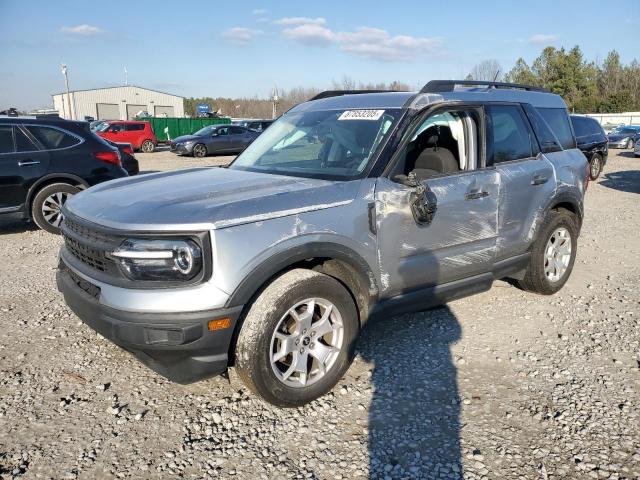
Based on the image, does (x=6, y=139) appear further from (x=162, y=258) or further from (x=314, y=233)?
(x=314, y=233)

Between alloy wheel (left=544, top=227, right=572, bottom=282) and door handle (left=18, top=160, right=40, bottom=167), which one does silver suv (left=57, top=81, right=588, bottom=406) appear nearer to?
alloy wheel (left=544, top=227, right=572, bottom=282)

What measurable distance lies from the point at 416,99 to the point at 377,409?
7.07 ft

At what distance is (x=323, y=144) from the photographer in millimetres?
3779

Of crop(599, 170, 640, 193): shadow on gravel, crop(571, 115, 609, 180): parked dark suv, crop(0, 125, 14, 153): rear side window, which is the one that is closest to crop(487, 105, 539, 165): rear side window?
crop(0, 125, 14, 153): rear side window

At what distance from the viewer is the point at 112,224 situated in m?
2.71

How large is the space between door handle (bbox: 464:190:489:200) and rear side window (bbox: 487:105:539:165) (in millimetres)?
309

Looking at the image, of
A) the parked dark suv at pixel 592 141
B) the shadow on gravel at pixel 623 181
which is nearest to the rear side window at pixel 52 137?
the shadow on gravel at pixel 623 181

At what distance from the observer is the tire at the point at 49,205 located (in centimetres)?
720

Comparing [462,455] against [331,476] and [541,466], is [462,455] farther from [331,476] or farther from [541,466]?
[331,476]

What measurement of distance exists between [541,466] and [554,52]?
6857cm

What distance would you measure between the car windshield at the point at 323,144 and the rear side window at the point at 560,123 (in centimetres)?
214

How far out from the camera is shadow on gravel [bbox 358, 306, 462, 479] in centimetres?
259

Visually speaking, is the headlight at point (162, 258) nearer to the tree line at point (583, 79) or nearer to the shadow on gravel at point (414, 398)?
the shadow on gravel at point (414, 398)

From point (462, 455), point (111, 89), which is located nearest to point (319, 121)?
point (462, 455)
